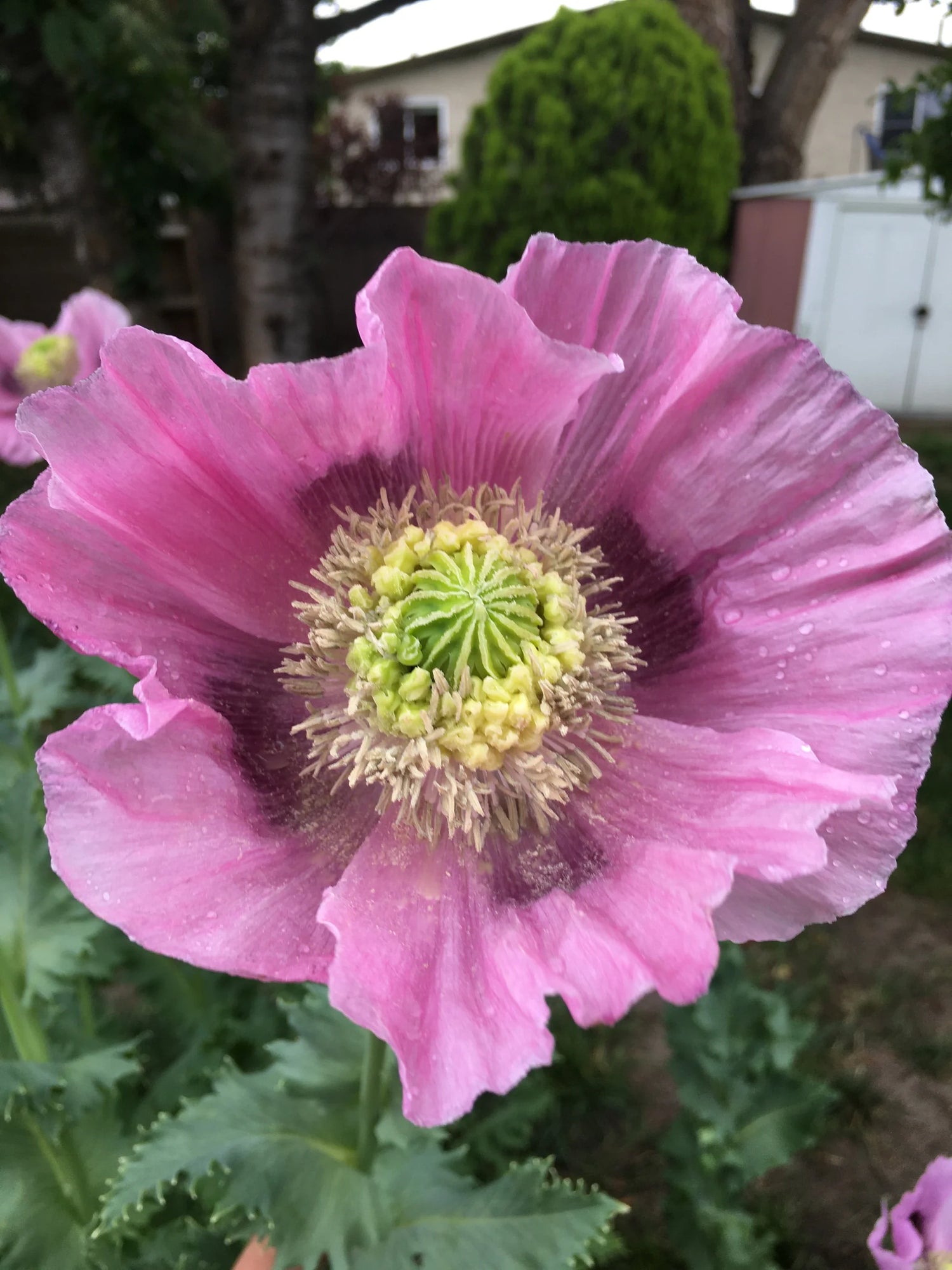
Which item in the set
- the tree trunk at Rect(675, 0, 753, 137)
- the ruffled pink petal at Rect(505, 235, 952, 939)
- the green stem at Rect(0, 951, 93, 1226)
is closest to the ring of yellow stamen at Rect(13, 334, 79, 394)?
the green stem at Rect(0, 951, 93, 1226)

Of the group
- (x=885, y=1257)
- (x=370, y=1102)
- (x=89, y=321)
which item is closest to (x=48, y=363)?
(x=89, y=321)

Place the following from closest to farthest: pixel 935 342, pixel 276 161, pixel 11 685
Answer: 1. pixel 11 685
2. pixel 276 161
3. pixel 935 342

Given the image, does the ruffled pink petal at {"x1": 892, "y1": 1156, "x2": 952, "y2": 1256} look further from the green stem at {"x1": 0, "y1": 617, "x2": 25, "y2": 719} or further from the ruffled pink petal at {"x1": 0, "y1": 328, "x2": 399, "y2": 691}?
the green stem at {"x1": 0, "y1": 617, "x2": 25, "y2": 719}

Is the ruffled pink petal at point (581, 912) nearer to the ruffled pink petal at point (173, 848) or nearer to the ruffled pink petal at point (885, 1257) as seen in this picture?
the ruffled pink petal at point (173, 848)

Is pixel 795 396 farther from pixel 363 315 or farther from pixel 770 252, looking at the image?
pixel 770 252

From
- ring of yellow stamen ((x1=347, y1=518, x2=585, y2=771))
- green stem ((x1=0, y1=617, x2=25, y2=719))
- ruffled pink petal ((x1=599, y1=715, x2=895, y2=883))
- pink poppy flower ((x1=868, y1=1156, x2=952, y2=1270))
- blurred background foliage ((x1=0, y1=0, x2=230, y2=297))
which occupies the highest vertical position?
blurred background foliage ((x1=0, y1=0, x2=230, y2=297))

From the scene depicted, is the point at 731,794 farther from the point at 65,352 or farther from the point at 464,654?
the point at 65,352
